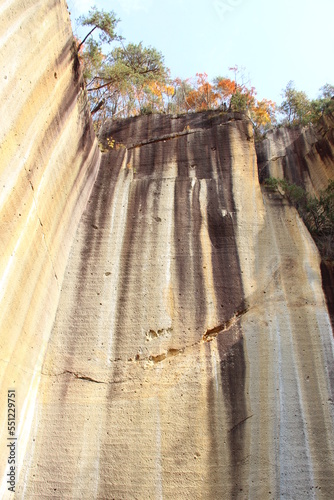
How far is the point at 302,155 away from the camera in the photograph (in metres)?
13.4

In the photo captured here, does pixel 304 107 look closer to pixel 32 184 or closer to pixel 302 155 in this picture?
pixel 302 155

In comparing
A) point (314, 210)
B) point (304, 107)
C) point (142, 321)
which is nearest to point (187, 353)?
point (142, 321)

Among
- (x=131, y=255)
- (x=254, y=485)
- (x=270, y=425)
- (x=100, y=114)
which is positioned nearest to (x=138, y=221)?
(x=131, y=255)

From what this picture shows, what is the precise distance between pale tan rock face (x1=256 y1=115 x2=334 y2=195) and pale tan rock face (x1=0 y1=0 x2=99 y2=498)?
678cm

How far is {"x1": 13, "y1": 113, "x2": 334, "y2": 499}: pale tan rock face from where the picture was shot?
597 cm

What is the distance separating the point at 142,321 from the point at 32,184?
2901 mm

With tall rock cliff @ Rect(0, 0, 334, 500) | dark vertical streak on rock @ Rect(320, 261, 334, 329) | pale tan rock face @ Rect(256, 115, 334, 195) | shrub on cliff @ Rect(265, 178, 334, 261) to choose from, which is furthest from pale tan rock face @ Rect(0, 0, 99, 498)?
pale tan rock face @ Rect(256, 115, 334, 195)

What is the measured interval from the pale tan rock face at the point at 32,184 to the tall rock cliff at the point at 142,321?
36 millimetres

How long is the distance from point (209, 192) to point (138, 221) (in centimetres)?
169

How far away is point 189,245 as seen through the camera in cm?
846

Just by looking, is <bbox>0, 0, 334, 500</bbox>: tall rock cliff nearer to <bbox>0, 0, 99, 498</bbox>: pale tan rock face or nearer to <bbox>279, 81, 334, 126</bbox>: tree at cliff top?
<bbox>0, 0, 99, 498</bbox>: pale tan rock face

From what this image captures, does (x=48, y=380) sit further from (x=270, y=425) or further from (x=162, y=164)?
(x=162, y=164)

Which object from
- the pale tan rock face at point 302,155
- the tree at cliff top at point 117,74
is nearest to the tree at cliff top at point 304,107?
the pale tan rock face at point 302,155

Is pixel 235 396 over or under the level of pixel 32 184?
under
